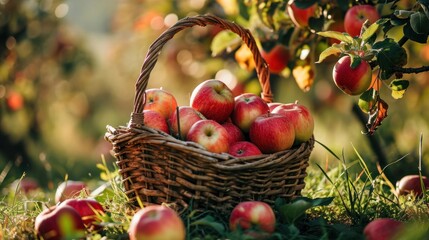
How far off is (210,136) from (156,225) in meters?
0.44

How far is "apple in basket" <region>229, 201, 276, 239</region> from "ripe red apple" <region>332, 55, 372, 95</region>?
1.72 ft

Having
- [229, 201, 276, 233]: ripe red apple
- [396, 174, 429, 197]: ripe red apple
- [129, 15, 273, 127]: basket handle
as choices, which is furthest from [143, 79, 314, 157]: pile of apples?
[396, 174, 429, 197]: ripe red apple

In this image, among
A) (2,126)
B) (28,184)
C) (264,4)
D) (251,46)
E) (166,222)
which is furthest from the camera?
(2,126)

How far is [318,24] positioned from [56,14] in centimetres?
284

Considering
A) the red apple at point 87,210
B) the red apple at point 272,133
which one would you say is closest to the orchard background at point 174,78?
the red apple at point 272,133

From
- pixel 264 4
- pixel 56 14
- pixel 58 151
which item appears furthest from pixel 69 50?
pixel 264 4

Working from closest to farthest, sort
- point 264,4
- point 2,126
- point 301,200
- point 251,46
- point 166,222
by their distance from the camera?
point 166,222 < point 301,200 < point 251,46 < point 264,4 < point 2,126

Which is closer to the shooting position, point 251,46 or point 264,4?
point 251,46

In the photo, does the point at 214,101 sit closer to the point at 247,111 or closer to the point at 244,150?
the point at 247,111

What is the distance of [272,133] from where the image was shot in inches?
84.8

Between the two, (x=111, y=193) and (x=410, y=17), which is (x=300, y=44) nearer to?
(x=410, y=17)

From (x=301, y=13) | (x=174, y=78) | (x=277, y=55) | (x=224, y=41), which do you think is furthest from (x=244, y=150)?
(x=174, y=78)

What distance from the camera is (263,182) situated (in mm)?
2127

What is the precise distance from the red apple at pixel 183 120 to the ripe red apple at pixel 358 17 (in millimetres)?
704
